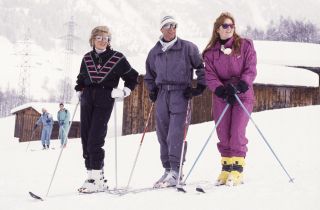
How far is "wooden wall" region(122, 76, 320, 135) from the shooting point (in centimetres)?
1838

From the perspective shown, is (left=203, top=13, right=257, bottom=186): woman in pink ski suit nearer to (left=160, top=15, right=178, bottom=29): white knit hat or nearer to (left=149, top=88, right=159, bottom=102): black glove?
(left=160, top=15, right=178, bottom=29): white knit hat

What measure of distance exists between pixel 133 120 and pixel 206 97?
317 cm

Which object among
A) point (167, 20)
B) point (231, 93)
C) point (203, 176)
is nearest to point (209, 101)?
point (203, 176)

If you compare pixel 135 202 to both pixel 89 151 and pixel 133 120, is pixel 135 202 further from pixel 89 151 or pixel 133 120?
pixel 133 120

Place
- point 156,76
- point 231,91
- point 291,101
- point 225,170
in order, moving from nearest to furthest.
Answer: point 231,91 → point 225,170 → point 156,76 → point 291,101

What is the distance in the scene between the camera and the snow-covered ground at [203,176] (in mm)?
4367

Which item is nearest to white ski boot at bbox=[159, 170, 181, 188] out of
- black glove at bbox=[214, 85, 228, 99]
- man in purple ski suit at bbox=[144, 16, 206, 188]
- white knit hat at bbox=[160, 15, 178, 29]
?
man in purple ski suit at bbox=[144, 16, 206, 188]

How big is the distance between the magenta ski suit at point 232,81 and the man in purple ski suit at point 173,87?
21 centimetres

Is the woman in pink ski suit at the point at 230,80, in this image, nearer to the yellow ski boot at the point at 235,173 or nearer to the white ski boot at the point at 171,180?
the yellow ski boot at the point at 235,173

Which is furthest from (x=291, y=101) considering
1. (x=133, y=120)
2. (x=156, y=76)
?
(x=156, y=76)

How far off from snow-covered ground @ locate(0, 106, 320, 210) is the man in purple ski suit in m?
0.46

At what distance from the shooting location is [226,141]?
5402 millimetres

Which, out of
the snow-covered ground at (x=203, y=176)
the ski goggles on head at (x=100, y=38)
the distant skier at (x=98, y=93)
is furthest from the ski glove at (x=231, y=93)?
the ski goggles on head at (x=100, y=38)

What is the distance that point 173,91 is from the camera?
5.51m
